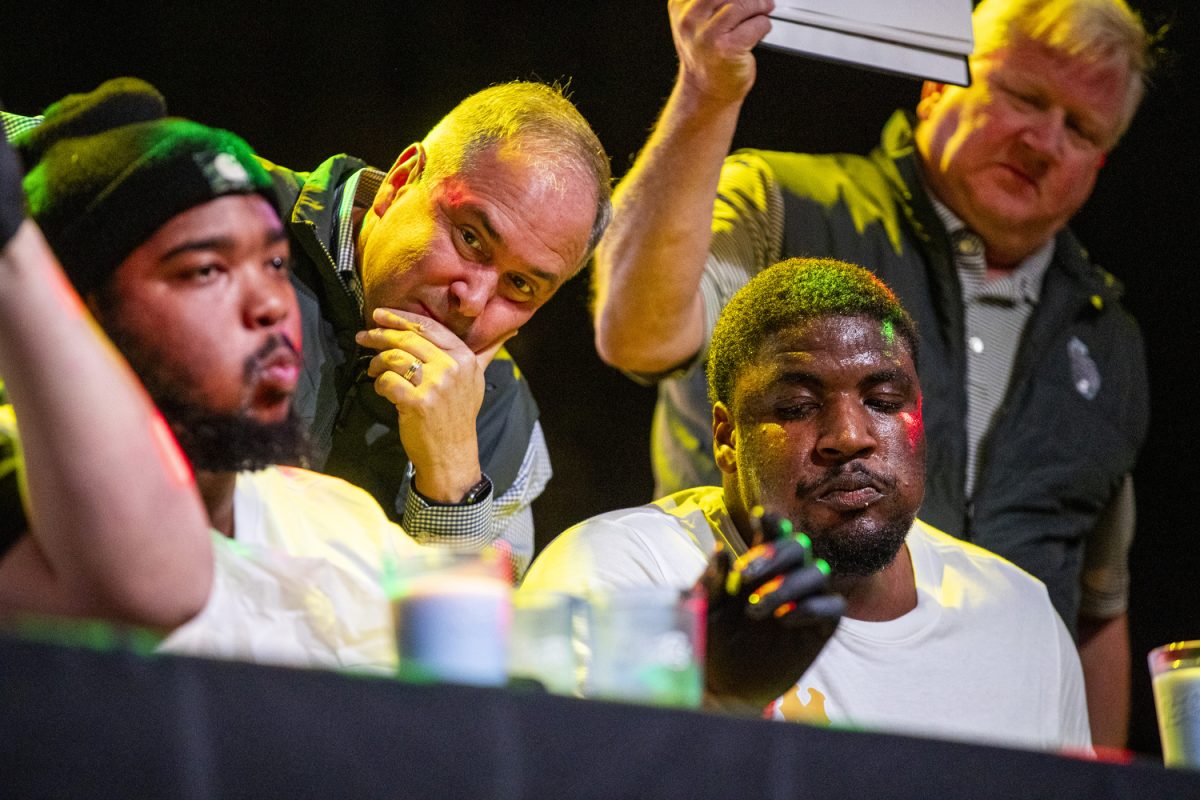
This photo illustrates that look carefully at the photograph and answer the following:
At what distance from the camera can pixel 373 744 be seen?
737 millimetres

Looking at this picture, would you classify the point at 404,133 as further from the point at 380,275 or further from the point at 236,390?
the point at 236,390

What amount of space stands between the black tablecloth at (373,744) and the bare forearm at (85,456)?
0.16 m

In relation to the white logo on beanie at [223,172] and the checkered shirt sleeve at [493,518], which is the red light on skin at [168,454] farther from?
the checkered shirt sleeve at [493,518]

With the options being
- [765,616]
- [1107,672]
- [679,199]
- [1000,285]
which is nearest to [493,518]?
[679,199]

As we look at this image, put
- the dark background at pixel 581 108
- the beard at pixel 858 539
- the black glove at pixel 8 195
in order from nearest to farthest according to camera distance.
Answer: the black glove at pixel 8 195, the beard at pixel 858 539, the dark background at pixel 581 108

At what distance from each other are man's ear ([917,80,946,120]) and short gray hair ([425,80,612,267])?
0.88 meters

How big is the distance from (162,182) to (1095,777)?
0.79 meters

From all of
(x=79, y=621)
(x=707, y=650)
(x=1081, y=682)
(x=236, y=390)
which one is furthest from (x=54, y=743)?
(x=1081, y=682)

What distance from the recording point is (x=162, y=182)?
104 centimetres

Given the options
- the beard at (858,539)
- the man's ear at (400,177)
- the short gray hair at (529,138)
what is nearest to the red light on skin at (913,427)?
the beard at (858,539)

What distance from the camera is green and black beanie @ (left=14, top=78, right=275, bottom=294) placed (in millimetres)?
1026

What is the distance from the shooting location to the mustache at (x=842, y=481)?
164 cm

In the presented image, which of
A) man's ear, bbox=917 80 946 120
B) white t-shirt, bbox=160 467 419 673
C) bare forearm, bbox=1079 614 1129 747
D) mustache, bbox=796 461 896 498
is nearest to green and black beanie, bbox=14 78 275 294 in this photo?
white t-shirt, bbox=160 467 419 673

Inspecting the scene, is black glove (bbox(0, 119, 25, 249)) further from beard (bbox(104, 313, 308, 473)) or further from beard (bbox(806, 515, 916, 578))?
beard (bbox(806, 515, 916, 578))
